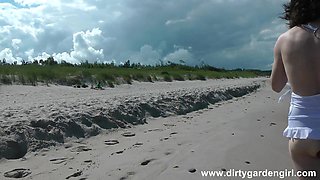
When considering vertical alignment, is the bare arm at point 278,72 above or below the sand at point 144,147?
above

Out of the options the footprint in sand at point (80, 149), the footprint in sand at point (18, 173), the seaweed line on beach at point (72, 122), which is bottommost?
the footprint in sand at point (18, 173)

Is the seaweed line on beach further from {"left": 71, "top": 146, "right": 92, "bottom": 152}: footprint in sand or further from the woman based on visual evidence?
the woman

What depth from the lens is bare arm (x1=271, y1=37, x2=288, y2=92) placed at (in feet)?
7.51

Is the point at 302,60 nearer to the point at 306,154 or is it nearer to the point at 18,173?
the point at 306,154

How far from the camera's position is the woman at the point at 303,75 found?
2.12 meters

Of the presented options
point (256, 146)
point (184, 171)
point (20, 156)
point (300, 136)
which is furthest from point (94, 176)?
point (300, 136)

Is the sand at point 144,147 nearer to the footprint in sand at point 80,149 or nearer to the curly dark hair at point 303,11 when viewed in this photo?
the footprint in sand at point 80,149

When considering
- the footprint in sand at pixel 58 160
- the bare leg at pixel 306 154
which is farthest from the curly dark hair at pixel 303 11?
the footprint in sand at pixel 58 160

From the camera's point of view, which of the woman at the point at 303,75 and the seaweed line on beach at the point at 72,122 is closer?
the woman at the point at 303,75

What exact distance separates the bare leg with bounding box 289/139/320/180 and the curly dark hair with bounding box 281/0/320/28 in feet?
2.04

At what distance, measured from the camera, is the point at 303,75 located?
7.07 ft

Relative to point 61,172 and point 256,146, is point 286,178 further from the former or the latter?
point 61,172

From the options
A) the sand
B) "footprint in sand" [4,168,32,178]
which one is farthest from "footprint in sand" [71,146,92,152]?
"footprint in sand" [4,168,32,178]

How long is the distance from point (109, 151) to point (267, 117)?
14.5 feet
